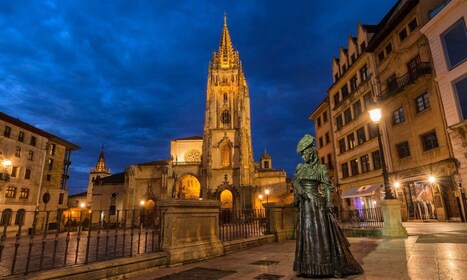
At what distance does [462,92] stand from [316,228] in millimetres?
16808

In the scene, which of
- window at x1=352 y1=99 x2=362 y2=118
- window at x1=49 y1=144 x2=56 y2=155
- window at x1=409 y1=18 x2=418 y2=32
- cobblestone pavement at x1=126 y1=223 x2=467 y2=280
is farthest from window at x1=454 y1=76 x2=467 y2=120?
window at x1=49 y1=144 x2=56 y2=155

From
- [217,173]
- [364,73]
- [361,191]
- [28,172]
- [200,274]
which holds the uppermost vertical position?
[364,73]

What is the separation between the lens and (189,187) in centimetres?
4888

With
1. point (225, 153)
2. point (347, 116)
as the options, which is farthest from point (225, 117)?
point (347, 116)

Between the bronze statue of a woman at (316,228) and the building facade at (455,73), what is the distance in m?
15.1

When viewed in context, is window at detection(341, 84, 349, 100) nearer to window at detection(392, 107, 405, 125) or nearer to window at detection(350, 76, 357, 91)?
window at detection(350, 76, 357, 91)

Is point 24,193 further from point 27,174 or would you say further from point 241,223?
point 241,223

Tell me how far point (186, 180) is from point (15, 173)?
24.5 meters

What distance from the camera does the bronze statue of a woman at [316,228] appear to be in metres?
4.25

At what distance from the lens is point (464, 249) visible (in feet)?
21.3

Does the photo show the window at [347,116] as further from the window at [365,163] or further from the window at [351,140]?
the window at [365,163]

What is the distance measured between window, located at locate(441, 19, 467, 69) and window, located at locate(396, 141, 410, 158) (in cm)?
638

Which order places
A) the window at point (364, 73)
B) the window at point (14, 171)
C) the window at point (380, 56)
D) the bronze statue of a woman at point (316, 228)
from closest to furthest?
1. the bronze statue of a woman at point (316, 228)
2. the window at point (380, 56)
3. the window at point (364, 73)
4. the window at point (14, 171)

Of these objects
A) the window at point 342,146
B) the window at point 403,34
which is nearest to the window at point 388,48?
the window at point 403,34
